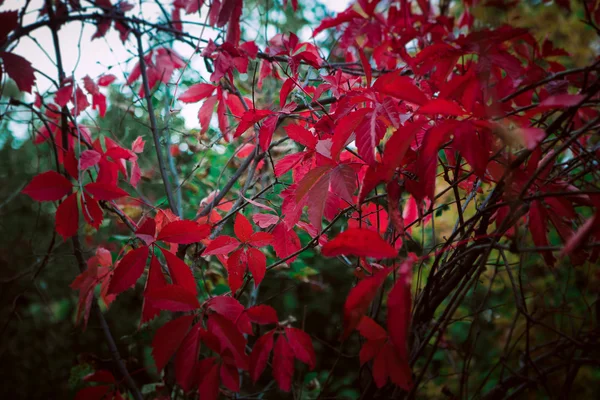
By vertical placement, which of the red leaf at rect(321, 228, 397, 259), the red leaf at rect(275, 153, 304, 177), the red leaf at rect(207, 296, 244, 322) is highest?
the red leaf at rect(275, 153, 304, 177)

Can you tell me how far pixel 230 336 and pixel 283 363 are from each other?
0.54 feet

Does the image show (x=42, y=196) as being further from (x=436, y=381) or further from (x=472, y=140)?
(x=436, y=381)

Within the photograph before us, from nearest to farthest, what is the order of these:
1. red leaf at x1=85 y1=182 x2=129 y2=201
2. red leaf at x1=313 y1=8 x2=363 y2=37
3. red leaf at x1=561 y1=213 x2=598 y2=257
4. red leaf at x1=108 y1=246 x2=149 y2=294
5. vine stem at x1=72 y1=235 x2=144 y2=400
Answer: red leaf at x1=561 y1=213 x2=598 y2=257 → red leaf at x1=108 y1=246 x2=149 y2=294 → red leaf at x1=85 y1=182 x2=129 y2=201 → vine stem at x1=72 y1=235 x2=144 y2=400 → red leaf at x1=313 y1=8 x2=363 y2=37

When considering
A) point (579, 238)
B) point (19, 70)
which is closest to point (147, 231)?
point (579, 238)

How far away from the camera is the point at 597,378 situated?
68.4 inches

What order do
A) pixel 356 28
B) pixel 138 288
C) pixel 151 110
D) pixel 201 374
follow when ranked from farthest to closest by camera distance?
1. pixel 138 288
2. pixel 356 28
3. pixel 151 110
4. pixel 201 374

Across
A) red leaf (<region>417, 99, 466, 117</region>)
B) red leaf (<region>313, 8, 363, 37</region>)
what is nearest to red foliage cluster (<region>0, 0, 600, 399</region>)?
red leaf (<region>417, 99, 466, 117</region>)

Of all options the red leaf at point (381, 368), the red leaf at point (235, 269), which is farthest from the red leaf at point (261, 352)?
the red leaf at point (381, 368)

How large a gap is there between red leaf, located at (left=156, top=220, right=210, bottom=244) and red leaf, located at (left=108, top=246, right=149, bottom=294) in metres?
0.05

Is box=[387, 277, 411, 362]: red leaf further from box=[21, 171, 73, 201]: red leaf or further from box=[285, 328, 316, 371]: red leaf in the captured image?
box=[21, 171, 73, 201]: red leaf

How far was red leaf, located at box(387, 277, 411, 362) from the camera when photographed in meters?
0.49

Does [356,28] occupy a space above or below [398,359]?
above

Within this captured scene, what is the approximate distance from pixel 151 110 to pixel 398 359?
3.12ft

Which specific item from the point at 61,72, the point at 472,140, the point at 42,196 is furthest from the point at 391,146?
the point at 61,72
